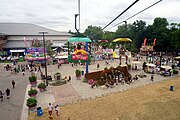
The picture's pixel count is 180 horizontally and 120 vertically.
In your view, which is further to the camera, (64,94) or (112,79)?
(112,79)

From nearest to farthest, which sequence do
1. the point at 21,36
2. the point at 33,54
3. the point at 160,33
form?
the point at 33,54 < the point at 160,33 < the point at 21,36

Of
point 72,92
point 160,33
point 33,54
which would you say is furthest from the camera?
point 160,33

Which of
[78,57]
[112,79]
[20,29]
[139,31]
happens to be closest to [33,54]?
[78,57]

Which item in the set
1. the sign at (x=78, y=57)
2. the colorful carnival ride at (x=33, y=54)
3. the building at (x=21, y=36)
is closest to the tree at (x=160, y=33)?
the building at (x=21, y=36)

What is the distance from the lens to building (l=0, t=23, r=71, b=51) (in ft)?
161

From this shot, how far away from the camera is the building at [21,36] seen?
49.0 m

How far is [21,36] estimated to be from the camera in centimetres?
5306

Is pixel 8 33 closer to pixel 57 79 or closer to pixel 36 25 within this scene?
pixel 36 25

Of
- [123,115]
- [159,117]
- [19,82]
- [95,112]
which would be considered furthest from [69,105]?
[19,82]

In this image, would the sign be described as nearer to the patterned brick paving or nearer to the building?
the patterned brick paving

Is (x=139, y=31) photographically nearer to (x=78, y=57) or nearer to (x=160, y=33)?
(x=160, y=33)

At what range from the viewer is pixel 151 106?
1324 cm

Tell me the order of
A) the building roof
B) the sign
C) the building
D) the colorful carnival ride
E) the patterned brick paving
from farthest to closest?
the building roof → the building → the colorful carnival ride → the sign → the patterned brick paving

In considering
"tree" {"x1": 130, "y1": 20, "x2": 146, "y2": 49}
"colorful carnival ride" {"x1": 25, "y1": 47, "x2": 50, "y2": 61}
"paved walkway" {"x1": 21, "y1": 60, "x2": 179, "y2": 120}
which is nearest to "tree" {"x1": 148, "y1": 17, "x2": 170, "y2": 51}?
"tree" {"x1": 130, "y1": 20, "x2": 146, "y2": 49}
